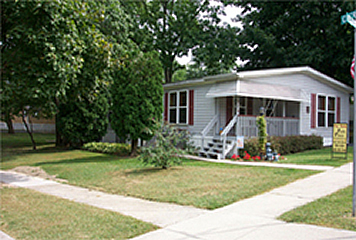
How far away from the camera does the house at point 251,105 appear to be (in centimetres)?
1552

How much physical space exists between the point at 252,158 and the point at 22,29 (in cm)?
983

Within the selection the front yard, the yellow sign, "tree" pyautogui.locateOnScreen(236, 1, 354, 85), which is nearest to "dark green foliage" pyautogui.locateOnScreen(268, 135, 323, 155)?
the front yard

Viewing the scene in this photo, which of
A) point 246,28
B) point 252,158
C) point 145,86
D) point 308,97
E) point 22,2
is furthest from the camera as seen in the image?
point 246,28

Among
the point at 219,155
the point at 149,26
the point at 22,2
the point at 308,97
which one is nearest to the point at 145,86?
the point at 219,155

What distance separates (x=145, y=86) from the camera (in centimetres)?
1580

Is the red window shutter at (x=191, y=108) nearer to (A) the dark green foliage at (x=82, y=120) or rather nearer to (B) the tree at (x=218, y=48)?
(A) the dark green foliage at (x=82, y=120)

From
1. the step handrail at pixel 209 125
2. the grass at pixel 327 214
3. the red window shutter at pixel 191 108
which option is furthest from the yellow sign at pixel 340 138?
the red window shutter at pixel 191 108

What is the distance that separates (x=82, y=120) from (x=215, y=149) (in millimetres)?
9626

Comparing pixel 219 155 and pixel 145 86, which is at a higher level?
pixel 145 86

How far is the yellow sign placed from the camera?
12898 millimetres

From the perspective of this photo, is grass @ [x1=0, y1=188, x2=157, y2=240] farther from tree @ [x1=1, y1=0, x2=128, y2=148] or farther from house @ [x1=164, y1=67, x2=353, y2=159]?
house @ [x1=164, y1=67, x2=353, y2=159]

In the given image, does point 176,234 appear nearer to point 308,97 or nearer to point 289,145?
point 289,145

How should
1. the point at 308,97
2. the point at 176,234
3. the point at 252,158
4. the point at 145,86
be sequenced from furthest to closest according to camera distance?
the point at 308,97
the point at 145,86
the point at 252,158
the point at 176,234

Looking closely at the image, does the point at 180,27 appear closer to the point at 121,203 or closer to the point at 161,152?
the point at 161,152
